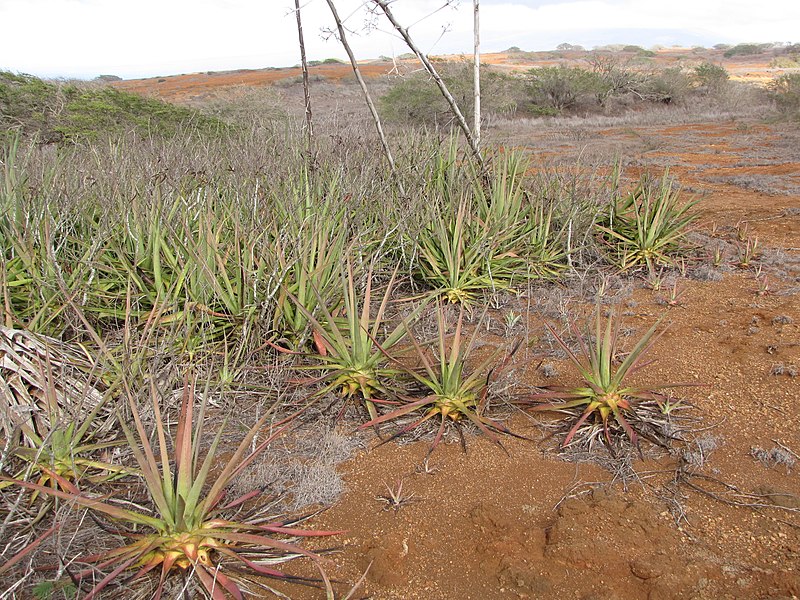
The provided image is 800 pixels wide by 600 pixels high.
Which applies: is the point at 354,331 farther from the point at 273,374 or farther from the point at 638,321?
the point at 638,321

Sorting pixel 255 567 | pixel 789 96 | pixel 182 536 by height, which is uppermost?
pixel 789 96

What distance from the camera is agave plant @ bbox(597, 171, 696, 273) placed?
5.31m

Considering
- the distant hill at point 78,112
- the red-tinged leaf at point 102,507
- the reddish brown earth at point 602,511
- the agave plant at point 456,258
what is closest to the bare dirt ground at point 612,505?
the reddish brown earth at point 602,511

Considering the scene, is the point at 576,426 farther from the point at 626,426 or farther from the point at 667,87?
the point at 667,87

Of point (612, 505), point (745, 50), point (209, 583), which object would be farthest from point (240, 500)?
point (745, 50)

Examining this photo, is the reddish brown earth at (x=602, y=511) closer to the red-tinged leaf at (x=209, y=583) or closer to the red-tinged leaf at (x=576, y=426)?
the red-tinged leaf at (x=576, y=426)

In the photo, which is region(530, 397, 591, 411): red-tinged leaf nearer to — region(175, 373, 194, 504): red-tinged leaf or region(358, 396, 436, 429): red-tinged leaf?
region(358, 396, 436, 429): red-tinged leaf

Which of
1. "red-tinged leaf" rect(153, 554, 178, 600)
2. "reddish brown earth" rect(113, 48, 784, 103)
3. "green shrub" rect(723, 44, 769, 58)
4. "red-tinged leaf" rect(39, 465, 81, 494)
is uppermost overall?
"green shrub" rect(723, 44, 769, 58)

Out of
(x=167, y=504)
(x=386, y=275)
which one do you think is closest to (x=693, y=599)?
(x=167, y=504)

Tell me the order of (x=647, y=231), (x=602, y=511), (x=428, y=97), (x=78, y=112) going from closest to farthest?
(x=602, y=511) → (x=647, y=231) → (x=78, y=112) → (x=428, y=97)

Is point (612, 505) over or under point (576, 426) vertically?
under

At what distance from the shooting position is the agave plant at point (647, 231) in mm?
5309

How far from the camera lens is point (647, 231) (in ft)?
17.8

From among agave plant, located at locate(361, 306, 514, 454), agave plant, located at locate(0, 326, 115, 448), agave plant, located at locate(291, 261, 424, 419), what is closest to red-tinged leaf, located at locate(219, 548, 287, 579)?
agave plant, located at locate(0, 326, 115, 448)
